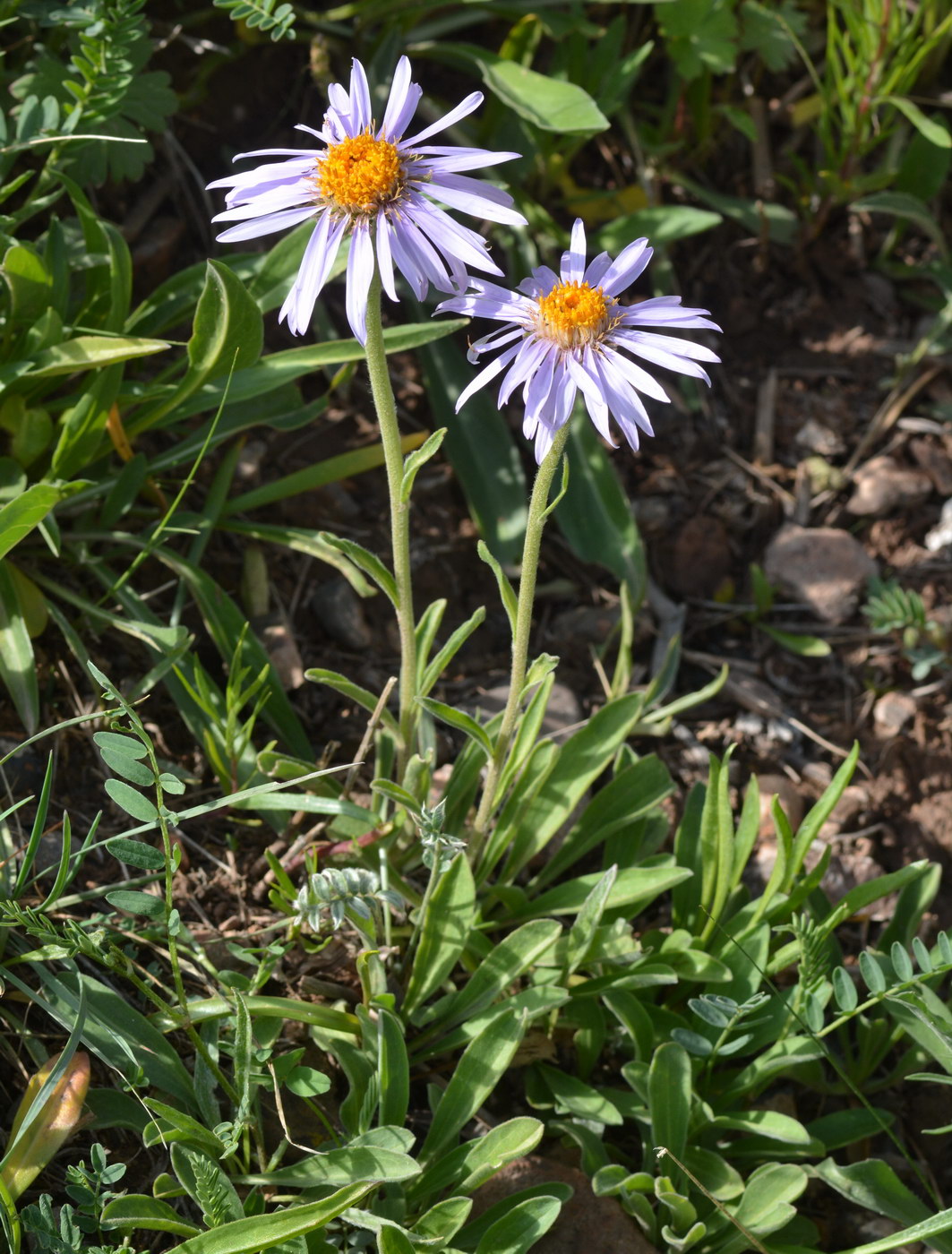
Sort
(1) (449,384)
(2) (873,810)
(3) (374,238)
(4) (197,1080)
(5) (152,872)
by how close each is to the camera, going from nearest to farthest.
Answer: (3) (374,238), (4) (197,1080), (5) (152,872), (2) (873,810), (1) (449,384)

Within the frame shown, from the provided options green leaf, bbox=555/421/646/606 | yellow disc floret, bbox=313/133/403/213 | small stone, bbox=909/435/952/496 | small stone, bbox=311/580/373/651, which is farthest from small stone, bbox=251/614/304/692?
small stone, bbox=909/435/952/496

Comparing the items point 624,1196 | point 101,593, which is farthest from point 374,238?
point 624,1196

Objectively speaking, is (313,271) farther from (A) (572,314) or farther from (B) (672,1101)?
(B) (672,1101)

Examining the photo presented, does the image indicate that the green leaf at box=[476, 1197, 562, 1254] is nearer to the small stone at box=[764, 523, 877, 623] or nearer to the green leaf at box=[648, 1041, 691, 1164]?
the green leaf at box=[648, 1041, 691, 1164]

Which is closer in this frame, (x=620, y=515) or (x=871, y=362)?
(x=620, y=515)

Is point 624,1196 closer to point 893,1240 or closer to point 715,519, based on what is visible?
point 893,1240

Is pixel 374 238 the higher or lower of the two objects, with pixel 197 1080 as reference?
higher
